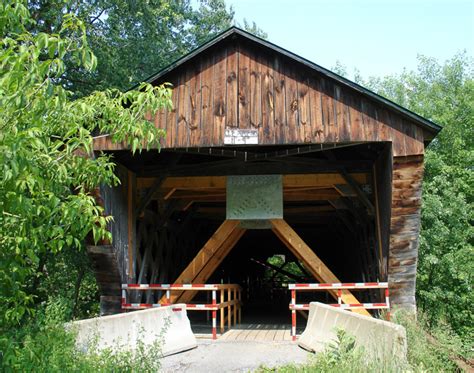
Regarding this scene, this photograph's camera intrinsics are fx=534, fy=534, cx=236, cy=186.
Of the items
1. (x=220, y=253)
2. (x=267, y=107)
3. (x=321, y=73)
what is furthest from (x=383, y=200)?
(x=220, y=253)

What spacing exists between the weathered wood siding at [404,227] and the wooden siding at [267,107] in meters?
0.30

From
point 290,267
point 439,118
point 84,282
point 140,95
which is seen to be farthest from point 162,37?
point 290,267

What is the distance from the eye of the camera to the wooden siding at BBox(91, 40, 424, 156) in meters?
8.68

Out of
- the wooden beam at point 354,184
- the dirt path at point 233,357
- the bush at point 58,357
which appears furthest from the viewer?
the wooden beam at point 354,184

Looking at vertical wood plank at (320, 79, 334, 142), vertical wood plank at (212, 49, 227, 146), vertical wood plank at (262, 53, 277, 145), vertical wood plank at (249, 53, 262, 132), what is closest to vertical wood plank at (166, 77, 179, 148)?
vertical wood plank at (212, 49, 227, 146)

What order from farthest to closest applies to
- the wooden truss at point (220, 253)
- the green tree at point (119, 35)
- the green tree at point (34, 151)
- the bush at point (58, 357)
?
the green tree at point (119, 35) → the wooden truss at point (220, 253) → the bush at point (58, 357) → the green tree at point (34, 151)

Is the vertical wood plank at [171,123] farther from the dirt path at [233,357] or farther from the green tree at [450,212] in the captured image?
the green tree at [450,212]

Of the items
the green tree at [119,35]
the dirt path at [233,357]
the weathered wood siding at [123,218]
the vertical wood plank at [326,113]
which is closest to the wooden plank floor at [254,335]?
the dirt path at [233,357]

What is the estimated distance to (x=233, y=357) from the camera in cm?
736

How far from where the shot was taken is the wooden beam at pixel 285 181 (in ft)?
35.4

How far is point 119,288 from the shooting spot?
10.1m

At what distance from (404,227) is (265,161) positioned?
318 cm

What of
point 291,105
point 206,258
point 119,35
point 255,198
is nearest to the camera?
point 291,105

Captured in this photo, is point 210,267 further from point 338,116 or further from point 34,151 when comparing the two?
point 34,151
